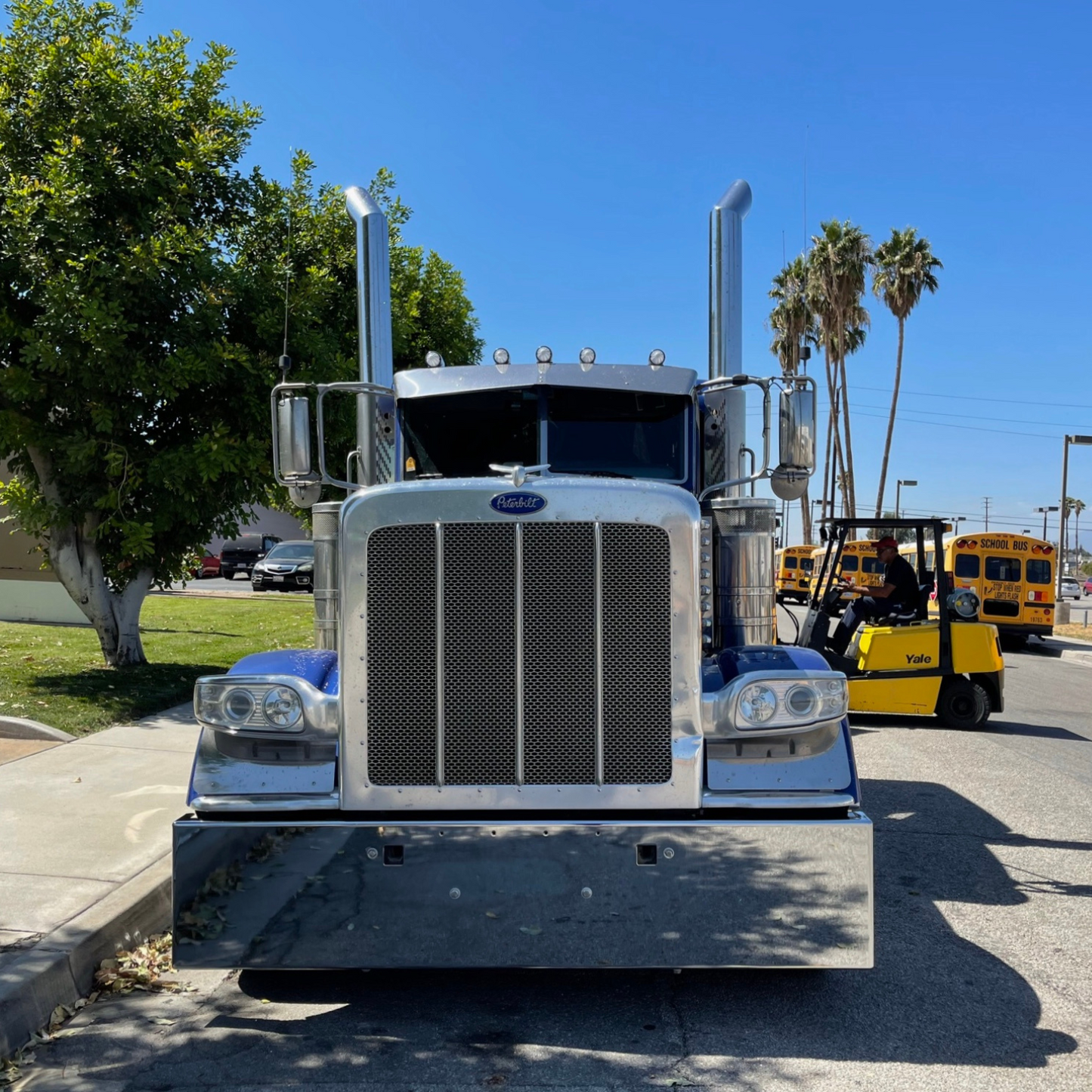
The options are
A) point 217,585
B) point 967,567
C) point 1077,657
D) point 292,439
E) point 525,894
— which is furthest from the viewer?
point 217,585

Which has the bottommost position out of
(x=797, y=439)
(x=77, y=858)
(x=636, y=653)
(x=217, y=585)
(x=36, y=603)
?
(x=217, y=585)

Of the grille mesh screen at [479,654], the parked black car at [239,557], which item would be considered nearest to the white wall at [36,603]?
the grille mesh screen at [479,654]

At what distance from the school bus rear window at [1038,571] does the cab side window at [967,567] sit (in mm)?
1036

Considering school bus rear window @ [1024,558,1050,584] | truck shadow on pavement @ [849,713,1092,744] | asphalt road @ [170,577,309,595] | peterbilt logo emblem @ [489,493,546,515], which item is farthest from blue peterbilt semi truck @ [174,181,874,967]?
asphalt road @ [170,577,309,595]

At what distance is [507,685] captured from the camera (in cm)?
389

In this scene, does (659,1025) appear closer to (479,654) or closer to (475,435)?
(479,654)

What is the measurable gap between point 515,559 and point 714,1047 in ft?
5.84

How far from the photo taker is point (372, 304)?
6688 mm

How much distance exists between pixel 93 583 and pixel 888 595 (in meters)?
8.13

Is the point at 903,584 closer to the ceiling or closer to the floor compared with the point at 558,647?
closer to the floor

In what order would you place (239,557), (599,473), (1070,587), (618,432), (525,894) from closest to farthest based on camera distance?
(525,894) → (599,473) → (618,432) → (239,557) → (1070,587)

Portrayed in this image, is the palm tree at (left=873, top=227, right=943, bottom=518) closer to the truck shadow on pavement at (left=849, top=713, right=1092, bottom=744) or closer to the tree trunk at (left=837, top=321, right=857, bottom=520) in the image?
the tree trunk at (left=837, top=321, right=857, bottom=520)

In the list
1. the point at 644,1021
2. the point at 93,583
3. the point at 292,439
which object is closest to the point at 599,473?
the point at 292,439

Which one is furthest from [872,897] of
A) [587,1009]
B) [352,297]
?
[352,297]
